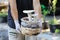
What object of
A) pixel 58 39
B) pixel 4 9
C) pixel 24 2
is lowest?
pixel 58 39

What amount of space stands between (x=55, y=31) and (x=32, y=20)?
8.30 ft

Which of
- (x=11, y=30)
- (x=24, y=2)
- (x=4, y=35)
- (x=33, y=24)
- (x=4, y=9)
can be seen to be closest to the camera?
(x=33, y=24)

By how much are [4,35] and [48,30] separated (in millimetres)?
886

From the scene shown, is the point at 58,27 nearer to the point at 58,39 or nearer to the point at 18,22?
the point at 58,39

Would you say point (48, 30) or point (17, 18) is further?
point (48, 30)

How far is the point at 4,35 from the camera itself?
11.6 ft

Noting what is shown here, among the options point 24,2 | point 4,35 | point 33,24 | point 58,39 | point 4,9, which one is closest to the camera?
point 33,24

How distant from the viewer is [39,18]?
1.16 metres

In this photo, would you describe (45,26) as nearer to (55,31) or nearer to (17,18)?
(55,31)

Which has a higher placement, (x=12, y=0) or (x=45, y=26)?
(x=12, y=0)

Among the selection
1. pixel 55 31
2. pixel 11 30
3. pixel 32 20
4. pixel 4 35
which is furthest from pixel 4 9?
pixel 32 20

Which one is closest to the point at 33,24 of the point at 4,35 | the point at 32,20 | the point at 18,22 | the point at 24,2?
the point at 32,20

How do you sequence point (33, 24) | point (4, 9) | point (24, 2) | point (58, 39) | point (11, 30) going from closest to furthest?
point (33, 24), point (24, 2), point (11, 30), point (58, 39), point (4, 9)

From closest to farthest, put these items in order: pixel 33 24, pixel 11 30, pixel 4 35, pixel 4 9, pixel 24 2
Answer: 1. pixel 33 24
2. pixel 24 2
3. pixel 11 30
4. pixel 4 35
5. pixel 4 9
